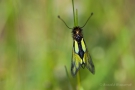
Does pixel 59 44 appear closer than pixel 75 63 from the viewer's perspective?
No

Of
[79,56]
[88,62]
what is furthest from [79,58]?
[88,62]

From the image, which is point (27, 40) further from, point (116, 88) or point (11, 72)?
point (116, 88)

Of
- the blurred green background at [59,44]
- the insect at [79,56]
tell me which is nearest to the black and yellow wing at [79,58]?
the insect at [79,56]

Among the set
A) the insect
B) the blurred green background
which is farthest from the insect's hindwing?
the blurred green background

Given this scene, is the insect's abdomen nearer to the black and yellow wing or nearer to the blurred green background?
the black and yellow wing

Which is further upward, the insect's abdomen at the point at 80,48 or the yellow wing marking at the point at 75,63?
the insect's abdomen at the point at 80,48

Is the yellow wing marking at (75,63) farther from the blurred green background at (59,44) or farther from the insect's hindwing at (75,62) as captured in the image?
the blurred green background at (59,44)

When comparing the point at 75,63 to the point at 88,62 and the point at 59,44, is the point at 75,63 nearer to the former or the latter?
the point at 88,62

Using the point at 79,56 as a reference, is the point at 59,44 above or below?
above

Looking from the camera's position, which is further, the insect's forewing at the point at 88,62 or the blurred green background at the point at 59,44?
the blurred green background at the point at 59,44
